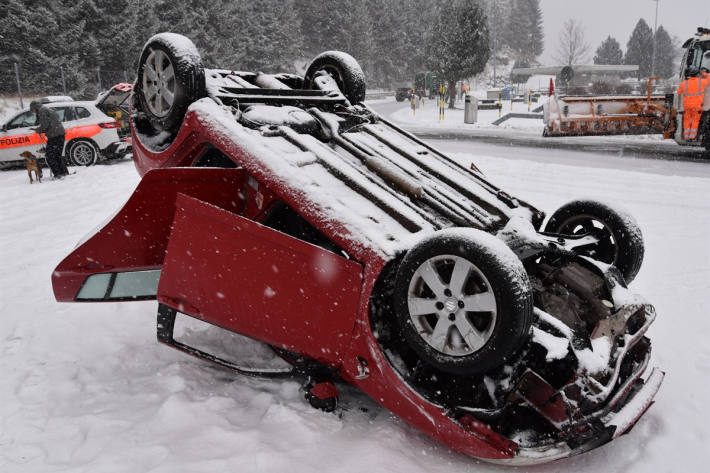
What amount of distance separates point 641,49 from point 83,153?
67.3 metres

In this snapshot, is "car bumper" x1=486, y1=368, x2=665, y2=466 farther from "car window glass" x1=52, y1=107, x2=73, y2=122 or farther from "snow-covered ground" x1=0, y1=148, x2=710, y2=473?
"car window glass" x1=52, y1=107, x2=73, y2=122

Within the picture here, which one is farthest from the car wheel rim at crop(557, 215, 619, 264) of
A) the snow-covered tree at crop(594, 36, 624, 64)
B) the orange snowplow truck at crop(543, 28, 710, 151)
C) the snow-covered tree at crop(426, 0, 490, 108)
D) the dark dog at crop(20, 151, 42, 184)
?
the snow-covered tree at crop(594, 36, 624, 64)

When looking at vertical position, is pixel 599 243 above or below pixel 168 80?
below

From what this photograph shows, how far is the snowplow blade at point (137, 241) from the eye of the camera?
10.1 ft

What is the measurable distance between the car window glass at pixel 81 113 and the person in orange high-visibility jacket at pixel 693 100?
44.9 feet

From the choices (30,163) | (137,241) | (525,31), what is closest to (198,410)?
(137,241)

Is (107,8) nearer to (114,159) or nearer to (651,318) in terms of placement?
(114,159)

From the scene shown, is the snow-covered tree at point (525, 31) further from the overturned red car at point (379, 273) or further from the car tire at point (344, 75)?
the overturned red car at point (379, 273)

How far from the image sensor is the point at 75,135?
1213 centimetres

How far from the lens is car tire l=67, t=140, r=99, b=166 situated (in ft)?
40.0

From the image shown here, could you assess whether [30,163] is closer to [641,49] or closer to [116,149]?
[116,149]

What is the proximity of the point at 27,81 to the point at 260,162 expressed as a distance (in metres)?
25.9

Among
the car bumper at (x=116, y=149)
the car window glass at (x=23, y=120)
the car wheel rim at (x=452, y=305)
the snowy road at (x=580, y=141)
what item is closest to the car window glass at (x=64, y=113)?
the car window glass at (x=23, y=120)

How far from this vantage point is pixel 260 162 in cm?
287
